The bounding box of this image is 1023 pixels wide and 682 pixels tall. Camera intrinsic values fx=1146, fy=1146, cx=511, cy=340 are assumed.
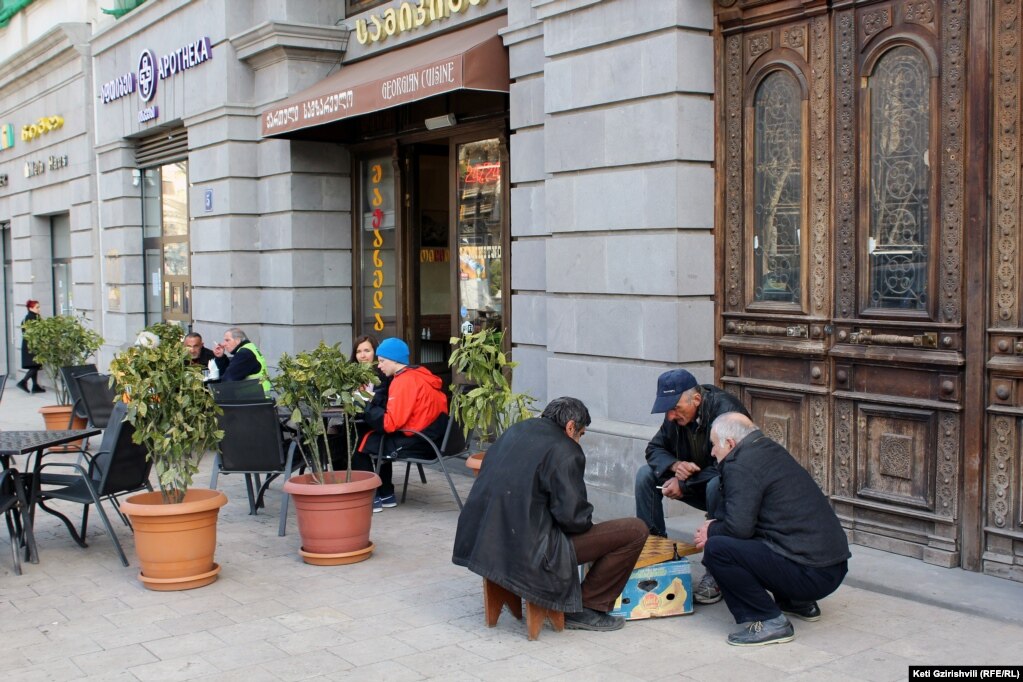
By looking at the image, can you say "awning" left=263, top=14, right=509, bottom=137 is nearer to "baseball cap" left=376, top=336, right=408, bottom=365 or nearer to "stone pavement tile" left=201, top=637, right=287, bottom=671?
"baseball cap" left=376, top=336, right=408, bottom=365

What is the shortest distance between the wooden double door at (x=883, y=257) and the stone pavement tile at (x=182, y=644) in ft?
13.5

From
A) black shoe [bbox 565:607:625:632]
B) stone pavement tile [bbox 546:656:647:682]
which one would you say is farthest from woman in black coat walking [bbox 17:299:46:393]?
stone pavement tile [bbox 546:656:647:682]

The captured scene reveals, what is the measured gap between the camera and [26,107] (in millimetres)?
23297

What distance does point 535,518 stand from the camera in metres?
5.74

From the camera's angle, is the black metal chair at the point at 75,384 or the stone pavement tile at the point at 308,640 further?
the black metal chair at the point at 75,384

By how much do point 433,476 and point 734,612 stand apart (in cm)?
548

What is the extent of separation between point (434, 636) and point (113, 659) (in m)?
1.63

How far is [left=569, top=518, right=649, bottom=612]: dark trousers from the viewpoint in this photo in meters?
5.94

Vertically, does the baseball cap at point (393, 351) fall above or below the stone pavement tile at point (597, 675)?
above

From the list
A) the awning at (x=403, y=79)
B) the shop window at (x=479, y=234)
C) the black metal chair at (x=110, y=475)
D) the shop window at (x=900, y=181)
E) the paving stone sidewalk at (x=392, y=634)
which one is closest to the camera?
the paving stone sidewalk at (x=392, y=634)

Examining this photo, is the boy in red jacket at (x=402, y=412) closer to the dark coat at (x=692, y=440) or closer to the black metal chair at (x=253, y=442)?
the black metal chair at (x=253, y=442)

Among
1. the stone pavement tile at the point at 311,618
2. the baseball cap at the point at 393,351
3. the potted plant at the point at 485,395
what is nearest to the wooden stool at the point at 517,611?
the stone pavement tile at the point at 311,618

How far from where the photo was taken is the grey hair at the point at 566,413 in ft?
19.4

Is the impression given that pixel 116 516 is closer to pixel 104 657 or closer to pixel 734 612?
pixel 104 657
